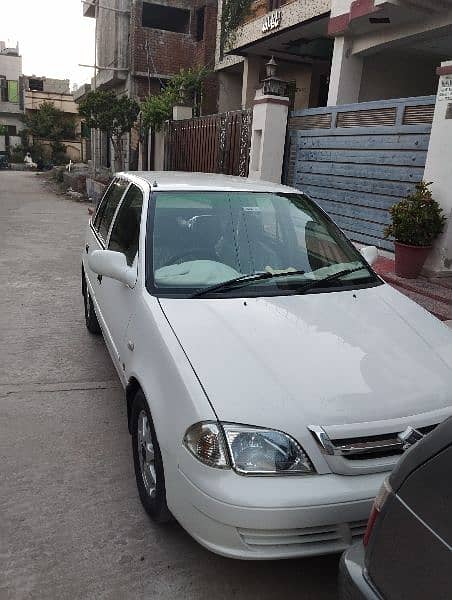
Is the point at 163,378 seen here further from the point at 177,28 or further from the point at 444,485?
the point at 177,28

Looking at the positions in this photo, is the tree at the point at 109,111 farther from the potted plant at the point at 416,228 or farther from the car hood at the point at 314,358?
the car hood at the point at 314,358

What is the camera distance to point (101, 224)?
451 centimetres

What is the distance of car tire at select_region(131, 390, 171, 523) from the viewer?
2311mm

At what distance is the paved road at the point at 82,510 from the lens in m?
2.20

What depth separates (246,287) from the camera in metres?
2.89

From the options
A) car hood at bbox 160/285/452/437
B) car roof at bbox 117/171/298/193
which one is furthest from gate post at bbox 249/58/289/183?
car hood at bbox 160/285/452/437

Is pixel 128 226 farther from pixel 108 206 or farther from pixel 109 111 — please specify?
pixel 109 111

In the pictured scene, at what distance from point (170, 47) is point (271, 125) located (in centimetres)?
1288

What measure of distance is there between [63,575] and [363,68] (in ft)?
35.8

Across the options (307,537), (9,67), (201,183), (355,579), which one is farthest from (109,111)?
(9,67)

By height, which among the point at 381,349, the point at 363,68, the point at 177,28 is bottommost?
the point at 381,349

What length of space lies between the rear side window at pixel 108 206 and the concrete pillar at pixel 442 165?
3939 mm

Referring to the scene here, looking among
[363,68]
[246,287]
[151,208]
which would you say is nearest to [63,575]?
[246,287]

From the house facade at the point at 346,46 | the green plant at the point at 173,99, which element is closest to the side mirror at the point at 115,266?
the house facade at the point at 346,46
